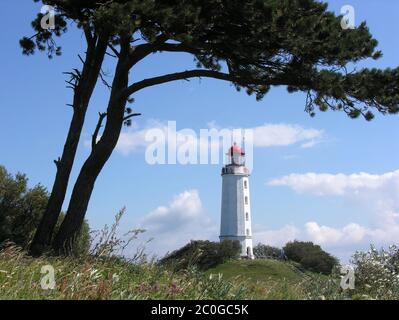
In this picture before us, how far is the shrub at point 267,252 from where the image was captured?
143 feet

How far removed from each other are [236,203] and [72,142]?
39.7m

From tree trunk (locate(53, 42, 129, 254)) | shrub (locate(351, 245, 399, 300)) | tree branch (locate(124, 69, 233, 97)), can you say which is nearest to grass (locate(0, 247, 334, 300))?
shrub (locate(351, 245, 399, 300))

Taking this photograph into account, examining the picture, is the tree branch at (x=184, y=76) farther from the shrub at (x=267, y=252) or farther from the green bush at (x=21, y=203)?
the shrub at (x=267, y=252)

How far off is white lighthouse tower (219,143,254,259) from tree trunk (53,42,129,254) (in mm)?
38363

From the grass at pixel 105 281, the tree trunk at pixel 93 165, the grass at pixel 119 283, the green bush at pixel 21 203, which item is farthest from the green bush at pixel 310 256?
the grass at pixel 105 281

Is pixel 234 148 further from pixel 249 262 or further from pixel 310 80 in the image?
pixel 310 80

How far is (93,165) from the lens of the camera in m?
12.9

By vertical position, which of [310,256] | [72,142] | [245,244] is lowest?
[310,256]

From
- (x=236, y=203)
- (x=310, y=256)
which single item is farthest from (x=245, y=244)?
(x=310, y=256)

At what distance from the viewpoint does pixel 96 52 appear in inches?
551

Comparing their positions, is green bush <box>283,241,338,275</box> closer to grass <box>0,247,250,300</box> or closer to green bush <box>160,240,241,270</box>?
green bush <box>160,240,241,270</box>

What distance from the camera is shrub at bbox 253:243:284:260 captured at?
4350cm

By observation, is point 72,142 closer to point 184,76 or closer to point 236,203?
point 184,76

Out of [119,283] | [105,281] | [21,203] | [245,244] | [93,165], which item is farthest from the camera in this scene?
[245,244]
